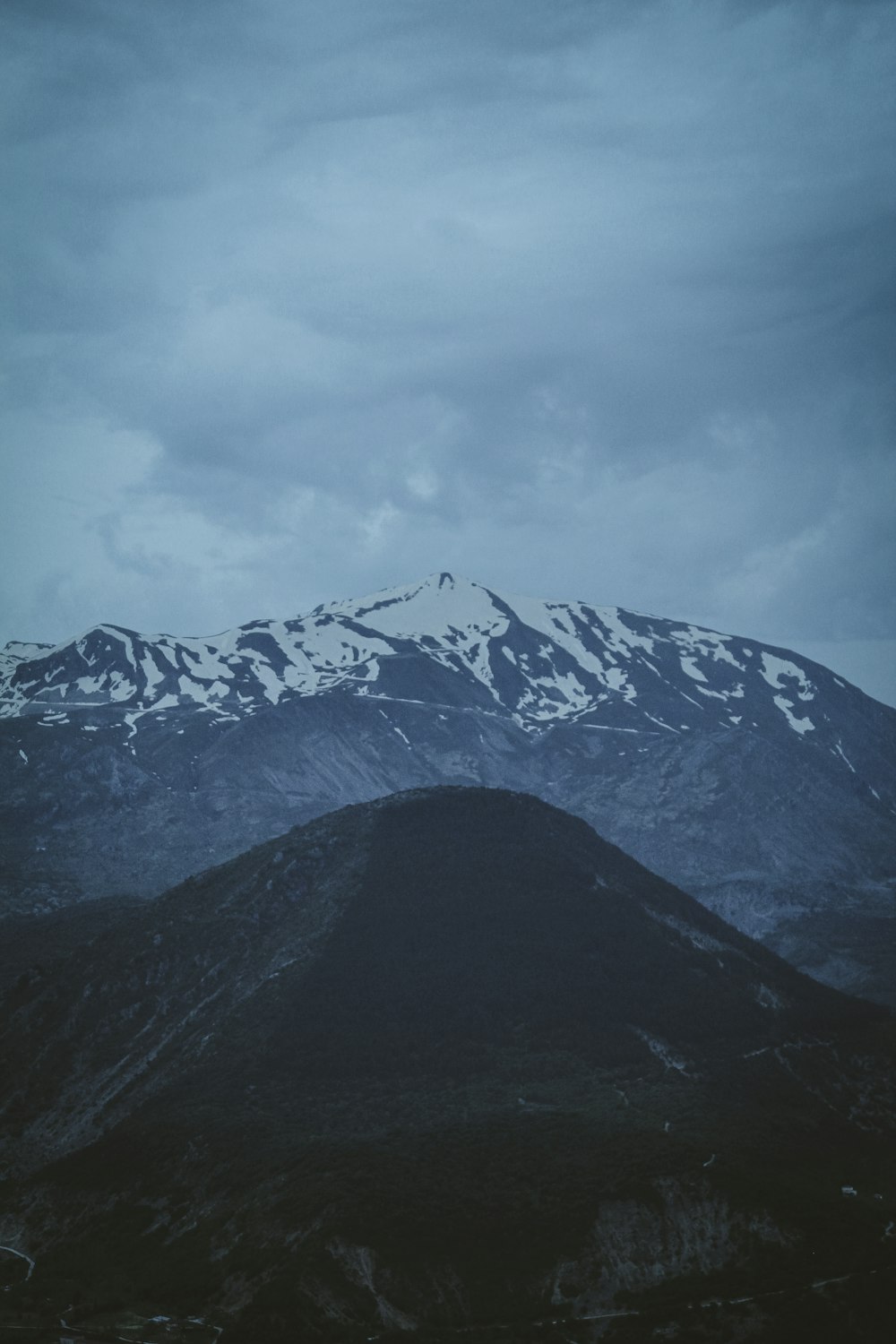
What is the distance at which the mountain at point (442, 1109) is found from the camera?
4370 inches

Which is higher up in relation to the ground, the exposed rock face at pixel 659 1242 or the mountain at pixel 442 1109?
the mountain at pixel 442 1109

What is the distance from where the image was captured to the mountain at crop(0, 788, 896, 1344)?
364ft

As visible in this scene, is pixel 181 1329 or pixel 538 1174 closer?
pixel 181 1329

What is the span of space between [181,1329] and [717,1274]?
45.9 m

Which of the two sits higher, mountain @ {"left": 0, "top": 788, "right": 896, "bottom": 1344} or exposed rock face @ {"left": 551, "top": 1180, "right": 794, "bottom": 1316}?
mountain @ {"left": 0, "top": 788, "right": 896, "bottom": 1344}

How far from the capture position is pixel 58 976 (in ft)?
605

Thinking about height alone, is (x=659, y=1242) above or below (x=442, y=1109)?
below

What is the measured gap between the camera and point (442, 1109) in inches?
5399

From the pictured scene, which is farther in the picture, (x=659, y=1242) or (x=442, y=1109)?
(x=442, y=1109)

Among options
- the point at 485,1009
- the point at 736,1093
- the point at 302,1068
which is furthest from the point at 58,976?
the point at 736,1093

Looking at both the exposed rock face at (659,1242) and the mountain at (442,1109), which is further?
the exposed rock face at (659,1242)

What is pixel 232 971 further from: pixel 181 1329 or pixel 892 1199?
pixel 892 1199

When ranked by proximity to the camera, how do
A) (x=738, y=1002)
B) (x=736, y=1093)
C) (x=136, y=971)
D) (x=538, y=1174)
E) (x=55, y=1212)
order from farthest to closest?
1. (x=136, y=971)
2. (x=738, y=1002)
3. (x=736, y=1093)
4. (x=55, y=1212)
5. (x=538, y=1174)

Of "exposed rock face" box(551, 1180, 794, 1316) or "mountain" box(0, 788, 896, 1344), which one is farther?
"exposed rock face" box(551, 1180, 794, 1316)
